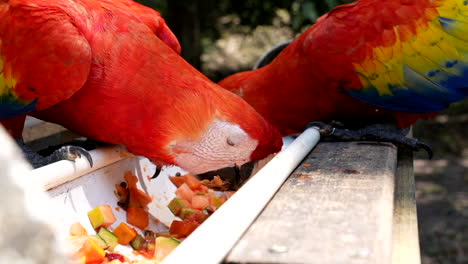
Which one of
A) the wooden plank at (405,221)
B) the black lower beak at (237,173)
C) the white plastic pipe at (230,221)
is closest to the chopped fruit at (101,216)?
the black lower beak at (237,173)

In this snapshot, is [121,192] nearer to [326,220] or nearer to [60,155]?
[60,155]

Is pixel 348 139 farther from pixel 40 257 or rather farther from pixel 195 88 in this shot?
pixel 40 257

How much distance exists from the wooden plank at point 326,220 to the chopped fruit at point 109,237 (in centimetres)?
51

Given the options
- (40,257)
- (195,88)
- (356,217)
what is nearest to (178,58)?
(195,88)

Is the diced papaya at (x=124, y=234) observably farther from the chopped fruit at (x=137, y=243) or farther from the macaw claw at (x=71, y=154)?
the macaw claw at (x=71, y=154)

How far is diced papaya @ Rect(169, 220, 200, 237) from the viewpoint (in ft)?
5.21

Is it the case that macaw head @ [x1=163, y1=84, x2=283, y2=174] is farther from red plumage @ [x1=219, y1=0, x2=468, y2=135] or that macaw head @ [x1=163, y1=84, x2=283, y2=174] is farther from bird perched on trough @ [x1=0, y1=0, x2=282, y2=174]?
red plumage @ [x1=219, y1=0, x2=468, y2=135]

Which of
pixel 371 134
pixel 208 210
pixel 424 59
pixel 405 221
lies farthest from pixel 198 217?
pixel 424 59

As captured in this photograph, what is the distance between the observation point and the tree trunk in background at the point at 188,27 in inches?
163

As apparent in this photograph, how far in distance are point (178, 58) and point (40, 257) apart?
48.0 inches

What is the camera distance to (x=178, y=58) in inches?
64.2

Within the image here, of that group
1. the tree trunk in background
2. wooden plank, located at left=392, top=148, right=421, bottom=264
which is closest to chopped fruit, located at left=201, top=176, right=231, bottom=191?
Answer: wooden plank, located at left=392, top=148, right=421, bottom=264

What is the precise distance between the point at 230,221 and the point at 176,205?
918 millimetres

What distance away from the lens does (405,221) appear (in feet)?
4.32
